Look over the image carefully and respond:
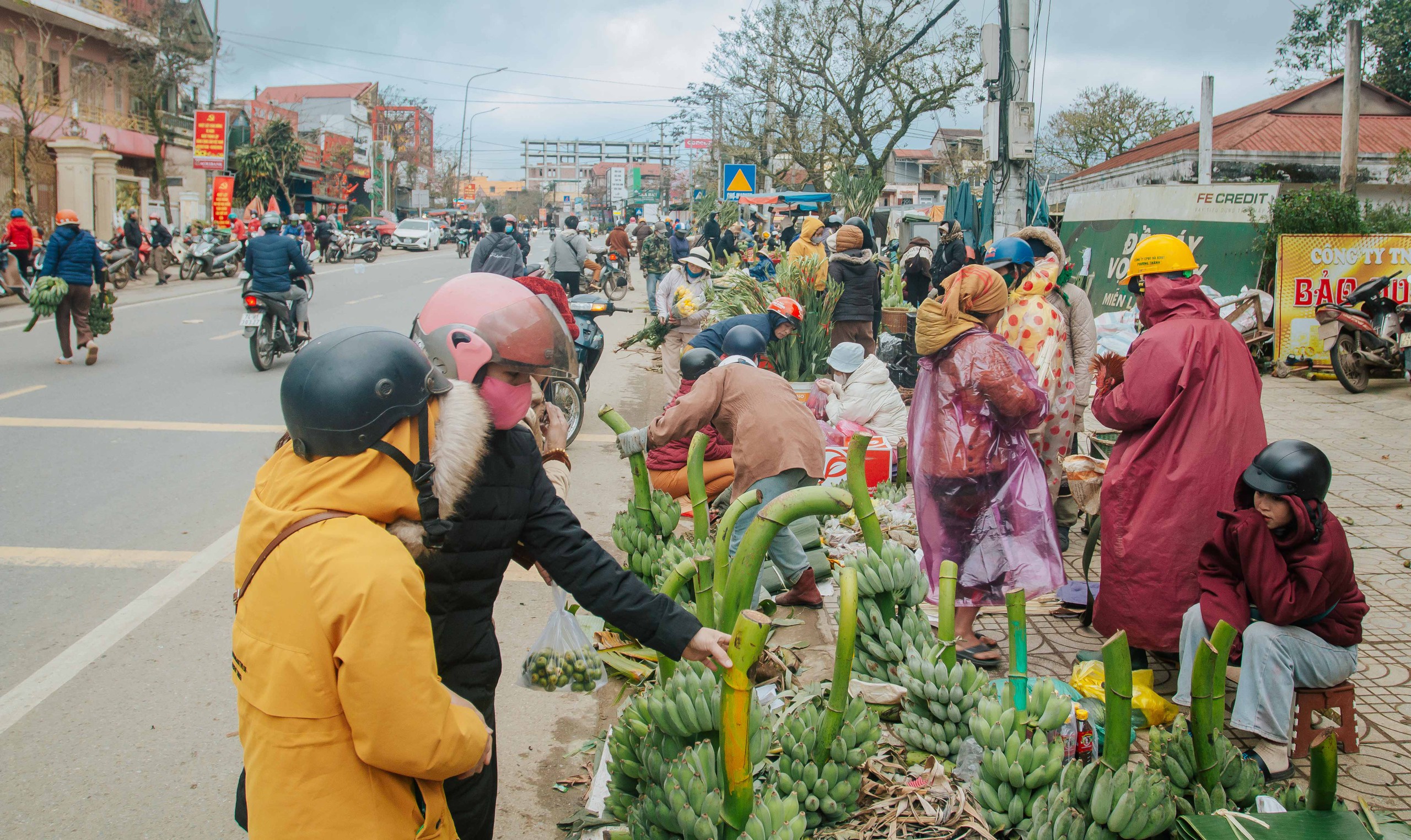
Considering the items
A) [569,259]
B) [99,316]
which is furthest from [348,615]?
[569,259]

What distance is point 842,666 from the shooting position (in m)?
2.46

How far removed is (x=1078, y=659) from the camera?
3.75 m

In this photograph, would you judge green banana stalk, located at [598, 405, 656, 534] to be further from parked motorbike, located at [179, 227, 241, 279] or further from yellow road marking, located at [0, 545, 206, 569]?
parked motorbike, located at [179, 227, 241, 279]

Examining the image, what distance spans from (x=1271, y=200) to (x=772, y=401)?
10.1 meters

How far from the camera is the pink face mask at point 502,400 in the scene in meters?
2.12

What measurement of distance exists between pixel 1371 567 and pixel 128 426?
29.5 feet

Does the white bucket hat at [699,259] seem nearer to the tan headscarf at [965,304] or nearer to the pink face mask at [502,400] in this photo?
the tan headscarf at [965,304]

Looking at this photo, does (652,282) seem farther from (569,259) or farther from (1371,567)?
(1371,567)

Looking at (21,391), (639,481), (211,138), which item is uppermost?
(211,138)

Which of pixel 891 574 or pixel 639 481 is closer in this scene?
pixel 891 574

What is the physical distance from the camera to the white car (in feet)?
139

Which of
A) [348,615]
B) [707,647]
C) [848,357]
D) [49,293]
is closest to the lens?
[348,615]

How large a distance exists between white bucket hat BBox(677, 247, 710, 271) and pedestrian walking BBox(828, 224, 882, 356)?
155 cm

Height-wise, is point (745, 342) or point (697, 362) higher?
point (745, 342)
